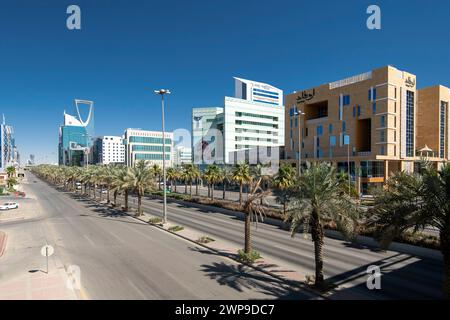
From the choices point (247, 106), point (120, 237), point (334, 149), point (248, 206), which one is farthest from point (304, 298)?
point (247, 106)

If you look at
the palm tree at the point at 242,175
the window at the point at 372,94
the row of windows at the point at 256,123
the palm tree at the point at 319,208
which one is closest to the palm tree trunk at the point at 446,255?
the palm tree at the point at 319,208

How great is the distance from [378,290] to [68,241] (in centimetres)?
2204

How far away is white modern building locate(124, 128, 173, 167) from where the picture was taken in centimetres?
12788

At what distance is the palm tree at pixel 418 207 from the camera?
404 inches

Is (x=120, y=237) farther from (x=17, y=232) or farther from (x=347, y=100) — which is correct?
(x=347, y=100)

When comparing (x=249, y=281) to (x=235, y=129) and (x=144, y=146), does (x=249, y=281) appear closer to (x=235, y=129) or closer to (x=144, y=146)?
(x=235, y=129)

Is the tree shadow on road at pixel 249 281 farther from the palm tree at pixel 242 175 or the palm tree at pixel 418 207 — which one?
the palm tree at pixel 242 175

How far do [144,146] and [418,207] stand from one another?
133 m

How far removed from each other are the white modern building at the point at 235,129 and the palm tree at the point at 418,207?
75.5m

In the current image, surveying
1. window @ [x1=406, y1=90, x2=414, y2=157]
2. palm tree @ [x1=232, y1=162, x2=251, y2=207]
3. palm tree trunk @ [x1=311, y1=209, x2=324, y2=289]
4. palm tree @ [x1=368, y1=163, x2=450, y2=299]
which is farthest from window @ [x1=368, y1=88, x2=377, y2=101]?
palm tree trunk @ [x1=311, y1=209, x2=324, y2=289]

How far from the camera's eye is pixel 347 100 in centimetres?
5925

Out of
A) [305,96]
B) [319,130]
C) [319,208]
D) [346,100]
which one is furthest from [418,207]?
[305,96]

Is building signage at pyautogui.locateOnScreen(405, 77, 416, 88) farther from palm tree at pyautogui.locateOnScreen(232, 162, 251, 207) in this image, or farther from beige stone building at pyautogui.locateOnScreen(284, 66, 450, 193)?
palm tree at pyautogui.locateOnScreen(232, 162, 251, 207)

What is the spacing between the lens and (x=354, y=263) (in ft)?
54.6
